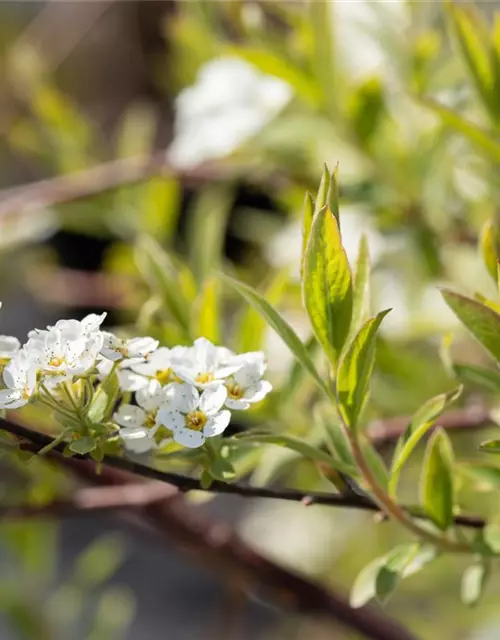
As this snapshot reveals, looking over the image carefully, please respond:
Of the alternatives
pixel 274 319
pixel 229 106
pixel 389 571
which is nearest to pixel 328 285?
pixel 274 319

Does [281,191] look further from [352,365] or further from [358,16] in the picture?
[352,365]

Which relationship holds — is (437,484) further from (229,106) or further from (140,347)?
(229,106)

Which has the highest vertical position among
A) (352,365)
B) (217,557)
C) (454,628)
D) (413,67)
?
(413,67)

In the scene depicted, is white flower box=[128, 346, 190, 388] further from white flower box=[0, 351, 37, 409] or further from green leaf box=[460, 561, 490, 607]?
green leaf box=[460, 561, 490, 607]

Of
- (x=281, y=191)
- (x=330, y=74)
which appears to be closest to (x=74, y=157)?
(x=281, y=191)

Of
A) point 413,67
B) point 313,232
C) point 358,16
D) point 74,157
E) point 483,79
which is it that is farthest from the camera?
point 74,157

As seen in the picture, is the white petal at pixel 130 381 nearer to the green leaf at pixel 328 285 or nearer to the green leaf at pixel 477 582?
the green leaf at pixel 328 285

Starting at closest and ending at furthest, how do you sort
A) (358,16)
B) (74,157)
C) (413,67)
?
(413,67) → (358,16) → (74,157)
